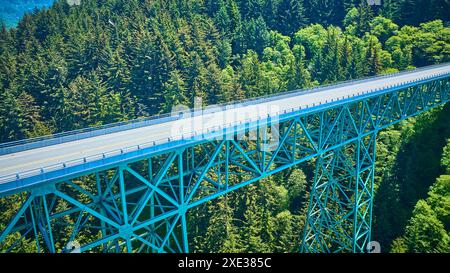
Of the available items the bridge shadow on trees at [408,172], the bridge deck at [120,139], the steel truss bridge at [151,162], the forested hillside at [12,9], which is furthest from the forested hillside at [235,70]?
the forested hillside at [12,9]

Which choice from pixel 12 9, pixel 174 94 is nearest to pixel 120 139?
pixel 174 94

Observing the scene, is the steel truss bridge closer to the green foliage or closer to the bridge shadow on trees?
the bridge shadow on trees

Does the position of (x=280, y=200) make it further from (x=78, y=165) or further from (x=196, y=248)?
(x=78, y=165)

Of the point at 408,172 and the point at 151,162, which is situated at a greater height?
the point at 151,162

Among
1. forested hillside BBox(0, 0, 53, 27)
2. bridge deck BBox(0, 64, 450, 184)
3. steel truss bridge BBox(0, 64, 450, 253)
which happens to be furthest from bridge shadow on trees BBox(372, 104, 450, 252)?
forested hillside BBox(0, 0, 53, 27)

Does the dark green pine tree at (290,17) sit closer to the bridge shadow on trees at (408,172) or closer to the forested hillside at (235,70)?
the forested hillside at (235,70)

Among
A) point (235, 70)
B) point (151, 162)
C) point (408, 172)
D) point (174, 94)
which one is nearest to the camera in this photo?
point (151, 162)

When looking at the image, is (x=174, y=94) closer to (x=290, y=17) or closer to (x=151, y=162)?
(x=151, y=162)
